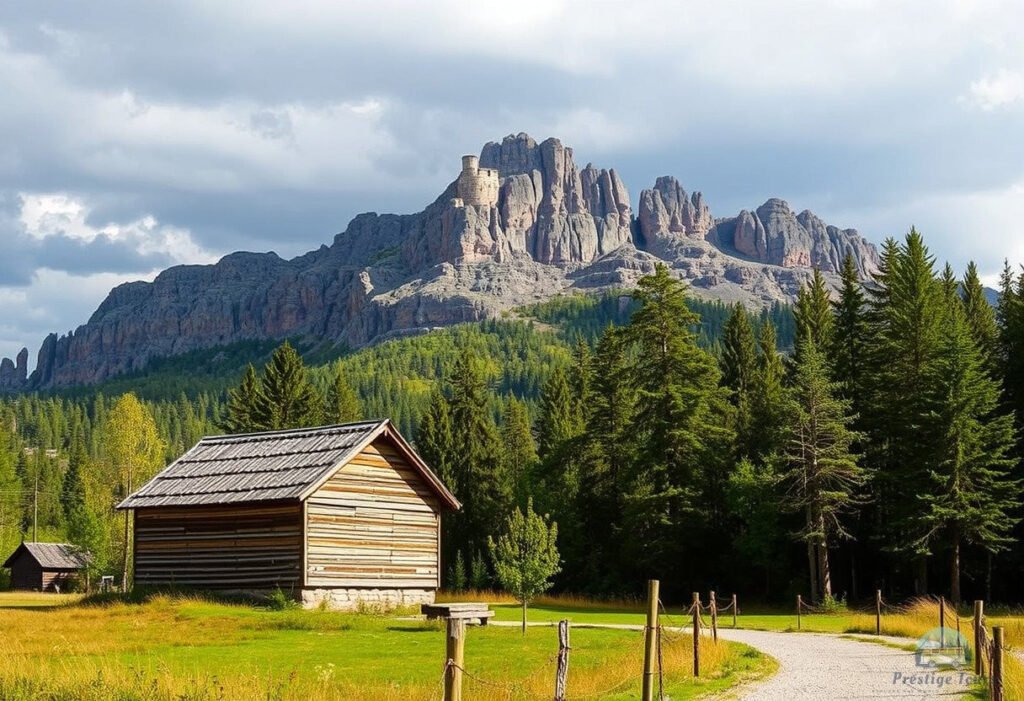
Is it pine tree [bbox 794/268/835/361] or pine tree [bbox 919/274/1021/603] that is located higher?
pine tree [bbox 794/268/835/361]

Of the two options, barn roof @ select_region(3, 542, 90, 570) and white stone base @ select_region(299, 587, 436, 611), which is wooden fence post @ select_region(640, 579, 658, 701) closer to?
white stone base @ select_region(299, 587, 436, 611)

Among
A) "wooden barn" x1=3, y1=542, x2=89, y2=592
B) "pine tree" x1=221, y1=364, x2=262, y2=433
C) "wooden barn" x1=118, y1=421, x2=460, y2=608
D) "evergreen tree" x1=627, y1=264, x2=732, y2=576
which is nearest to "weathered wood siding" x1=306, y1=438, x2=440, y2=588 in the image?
"wooden barn" x1=118, y1=421, x2=460, y2=608

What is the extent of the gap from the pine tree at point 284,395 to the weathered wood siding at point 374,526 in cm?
3541

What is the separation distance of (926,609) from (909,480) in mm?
13270

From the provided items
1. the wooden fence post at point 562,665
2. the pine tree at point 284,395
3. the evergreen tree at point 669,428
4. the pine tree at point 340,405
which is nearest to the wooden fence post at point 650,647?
the wooden fence post at point 562,665

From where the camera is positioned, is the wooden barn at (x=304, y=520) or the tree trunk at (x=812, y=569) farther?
the tree trunk at (x=812, y=569)

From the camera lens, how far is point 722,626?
36.2 meters

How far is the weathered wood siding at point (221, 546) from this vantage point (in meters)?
38.2

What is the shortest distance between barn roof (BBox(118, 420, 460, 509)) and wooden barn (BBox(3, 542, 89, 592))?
42.1m

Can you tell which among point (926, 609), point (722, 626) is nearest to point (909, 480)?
point (926, 609)

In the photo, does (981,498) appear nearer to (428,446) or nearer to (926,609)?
(926,609)

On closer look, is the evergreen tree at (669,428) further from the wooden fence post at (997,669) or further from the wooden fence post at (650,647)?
the wooden fence post at (997,669)

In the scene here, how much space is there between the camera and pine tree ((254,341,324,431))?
248ft

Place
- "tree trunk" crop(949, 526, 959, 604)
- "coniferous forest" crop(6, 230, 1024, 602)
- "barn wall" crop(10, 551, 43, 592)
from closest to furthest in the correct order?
"tree trunk" crop(949, 526, 959, 604), "coniferous forest" crop(6, 230, 1024, 602), "barn wall" crop(10, 551, 43, 592)
